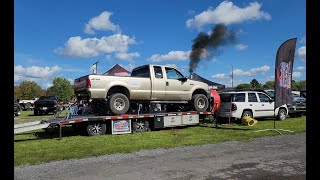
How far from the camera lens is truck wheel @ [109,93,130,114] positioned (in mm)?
12250

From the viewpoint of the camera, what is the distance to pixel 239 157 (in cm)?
782

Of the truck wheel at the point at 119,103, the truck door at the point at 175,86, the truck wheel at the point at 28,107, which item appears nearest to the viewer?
the truck wheel at the point at 119,103

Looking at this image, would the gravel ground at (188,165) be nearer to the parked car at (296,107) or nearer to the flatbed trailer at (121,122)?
the flatbed trailer at (121,122)

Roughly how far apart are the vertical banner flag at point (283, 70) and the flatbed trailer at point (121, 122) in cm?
369

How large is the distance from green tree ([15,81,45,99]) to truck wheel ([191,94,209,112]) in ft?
334

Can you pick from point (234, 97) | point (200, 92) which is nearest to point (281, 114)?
point (234, 97)

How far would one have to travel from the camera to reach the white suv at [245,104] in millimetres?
Answer: 15930

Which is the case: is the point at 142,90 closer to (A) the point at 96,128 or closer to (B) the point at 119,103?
(B) the point at 119,103

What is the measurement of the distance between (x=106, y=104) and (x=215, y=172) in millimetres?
6826

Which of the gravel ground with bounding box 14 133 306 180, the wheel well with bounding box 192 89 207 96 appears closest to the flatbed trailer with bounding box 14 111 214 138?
the wheel well with bounding box 192 89 207 96

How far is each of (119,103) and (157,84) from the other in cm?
182

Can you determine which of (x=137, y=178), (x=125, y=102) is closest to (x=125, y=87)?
(x=125, y=102)

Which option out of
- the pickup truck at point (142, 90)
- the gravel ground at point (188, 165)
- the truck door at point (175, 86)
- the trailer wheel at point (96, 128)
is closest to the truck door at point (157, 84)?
the pickup truck at point (142, 90)
